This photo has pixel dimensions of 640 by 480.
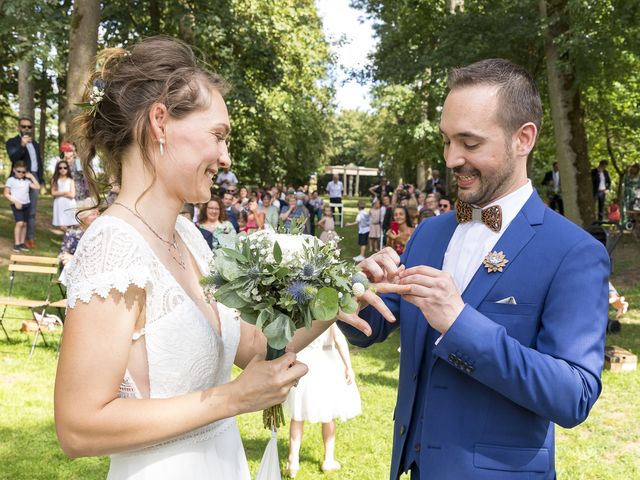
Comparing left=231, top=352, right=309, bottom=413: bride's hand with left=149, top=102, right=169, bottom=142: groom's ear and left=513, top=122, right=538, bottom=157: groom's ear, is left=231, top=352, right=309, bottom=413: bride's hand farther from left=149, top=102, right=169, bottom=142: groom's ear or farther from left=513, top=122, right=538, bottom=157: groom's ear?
left=513, top=122, right=538, bottom=157: groom's ear

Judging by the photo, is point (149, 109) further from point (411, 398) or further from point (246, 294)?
point (411, 398)

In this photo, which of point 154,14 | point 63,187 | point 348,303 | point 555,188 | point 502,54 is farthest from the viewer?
point 555,188

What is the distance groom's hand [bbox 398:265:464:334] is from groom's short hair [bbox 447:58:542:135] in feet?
2.09

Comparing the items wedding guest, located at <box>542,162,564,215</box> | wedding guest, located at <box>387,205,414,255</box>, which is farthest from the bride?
wedding guest, located at <box>542,162,564,215</box>

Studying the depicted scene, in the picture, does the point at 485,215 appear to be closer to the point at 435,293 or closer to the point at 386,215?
the point at 435,293

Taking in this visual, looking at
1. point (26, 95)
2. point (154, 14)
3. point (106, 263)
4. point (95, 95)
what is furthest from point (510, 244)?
point (26, 95)

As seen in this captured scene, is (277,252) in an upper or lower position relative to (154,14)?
lower

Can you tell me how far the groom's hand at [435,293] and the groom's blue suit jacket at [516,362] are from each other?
0.12 feet

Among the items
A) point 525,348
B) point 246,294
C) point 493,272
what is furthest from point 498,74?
point 246,294

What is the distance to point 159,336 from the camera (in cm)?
209

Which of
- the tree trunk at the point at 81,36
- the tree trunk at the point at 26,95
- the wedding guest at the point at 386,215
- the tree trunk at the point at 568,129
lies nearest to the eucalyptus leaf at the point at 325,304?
the tree trunk at the point at 81,36

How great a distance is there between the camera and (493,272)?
2.27 meters

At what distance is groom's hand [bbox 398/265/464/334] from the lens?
2.06 metres

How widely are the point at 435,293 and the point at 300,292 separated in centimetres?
45
